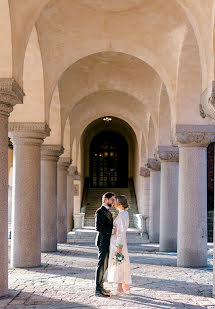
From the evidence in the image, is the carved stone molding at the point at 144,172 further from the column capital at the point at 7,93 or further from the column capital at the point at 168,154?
the column capital at the point at 7,93

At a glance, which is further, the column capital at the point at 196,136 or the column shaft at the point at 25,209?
the column capital at the point at 196,136

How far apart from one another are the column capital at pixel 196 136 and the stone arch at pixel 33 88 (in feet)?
10.8

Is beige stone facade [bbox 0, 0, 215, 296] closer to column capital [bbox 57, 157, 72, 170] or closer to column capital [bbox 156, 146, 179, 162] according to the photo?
column capital [bbox 156, 146, 179, 162]

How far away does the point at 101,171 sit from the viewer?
3853 centimetres

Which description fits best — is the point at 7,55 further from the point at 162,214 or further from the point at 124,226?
the point at 162,214

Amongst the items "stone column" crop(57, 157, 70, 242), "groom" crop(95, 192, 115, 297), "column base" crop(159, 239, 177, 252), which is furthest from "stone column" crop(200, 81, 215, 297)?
"stone column" crop(57, 157, 70, 242)

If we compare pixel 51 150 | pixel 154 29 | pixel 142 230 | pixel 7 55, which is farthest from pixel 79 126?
pixel 7 55

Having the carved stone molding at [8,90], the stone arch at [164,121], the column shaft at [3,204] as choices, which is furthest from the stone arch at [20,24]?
the stone arch at [164,121]

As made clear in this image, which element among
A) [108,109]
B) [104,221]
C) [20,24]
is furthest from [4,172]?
[108,109]

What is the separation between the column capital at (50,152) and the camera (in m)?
16.8

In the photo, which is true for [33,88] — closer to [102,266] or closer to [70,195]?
[102,266]

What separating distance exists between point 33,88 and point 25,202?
10.2 feet

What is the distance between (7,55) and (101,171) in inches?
1162

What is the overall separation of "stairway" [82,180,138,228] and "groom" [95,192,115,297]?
69.3 feet
